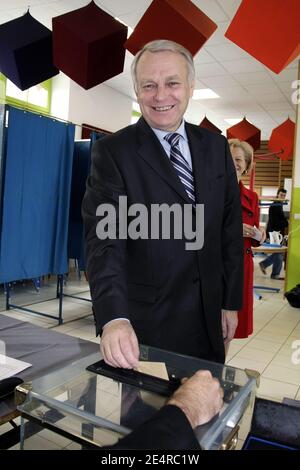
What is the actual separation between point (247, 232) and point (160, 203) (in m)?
1.74

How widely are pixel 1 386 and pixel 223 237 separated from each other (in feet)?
3.32

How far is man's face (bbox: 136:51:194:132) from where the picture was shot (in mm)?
1373

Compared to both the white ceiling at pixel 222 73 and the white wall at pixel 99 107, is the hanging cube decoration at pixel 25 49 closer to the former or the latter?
the white ceiling at pixel 222 73

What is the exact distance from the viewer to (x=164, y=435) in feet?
2.30

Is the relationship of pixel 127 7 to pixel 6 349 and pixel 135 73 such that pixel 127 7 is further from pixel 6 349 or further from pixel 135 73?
pixel 6 349

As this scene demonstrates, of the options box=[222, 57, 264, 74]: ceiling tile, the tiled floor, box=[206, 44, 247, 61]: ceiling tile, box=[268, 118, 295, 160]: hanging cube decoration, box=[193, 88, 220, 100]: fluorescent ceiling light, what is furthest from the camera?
box=[193, 88, 220, 100]: fluorescent ceiling light

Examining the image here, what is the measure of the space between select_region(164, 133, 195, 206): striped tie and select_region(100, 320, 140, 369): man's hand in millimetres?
608

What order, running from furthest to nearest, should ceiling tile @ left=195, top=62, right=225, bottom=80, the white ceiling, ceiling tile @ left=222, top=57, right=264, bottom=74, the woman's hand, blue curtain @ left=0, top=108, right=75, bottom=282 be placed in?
ceiling tile @ left=195, top=62, right=225, bottom=80 → ceiling tile @ left=222, top=57, right=264, bottom=74 → the white ceiling → blue curtain @ left=0, top=108, right=75, bottom=282 → the woman's hand

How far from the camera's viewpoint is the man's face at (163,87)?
1.37 metres

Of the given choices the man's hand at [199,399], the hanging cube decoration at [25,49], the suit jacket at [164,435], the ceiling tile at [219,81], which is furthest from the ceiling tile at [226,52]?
the suit jacket at [164,435]

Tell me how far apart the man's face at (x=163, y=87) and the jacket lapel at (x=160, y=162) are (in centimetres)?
10

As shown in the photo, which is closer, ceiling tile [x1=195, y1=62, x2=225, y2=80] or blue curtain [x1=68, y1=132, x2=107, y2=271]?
blue curtain [x1=68, y1=132, x2=107, y2=271]

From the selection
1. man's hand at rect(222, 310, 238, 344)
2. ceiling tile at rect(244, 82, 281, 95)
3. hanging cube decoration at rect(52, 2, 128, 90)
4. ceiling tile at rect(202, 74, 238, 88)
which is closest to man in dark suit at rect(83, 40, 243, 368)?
man's hand at rect(222, 310, 238, 344)

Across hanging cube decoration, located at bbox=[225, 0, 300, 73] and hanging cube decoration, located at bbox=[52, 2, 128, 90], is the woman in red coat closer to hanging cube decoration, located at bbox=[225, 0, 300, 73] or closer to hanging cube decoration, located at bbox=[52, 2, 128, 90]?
hanging cube decoration, located at bbox=[225, 0, 300, 73]
